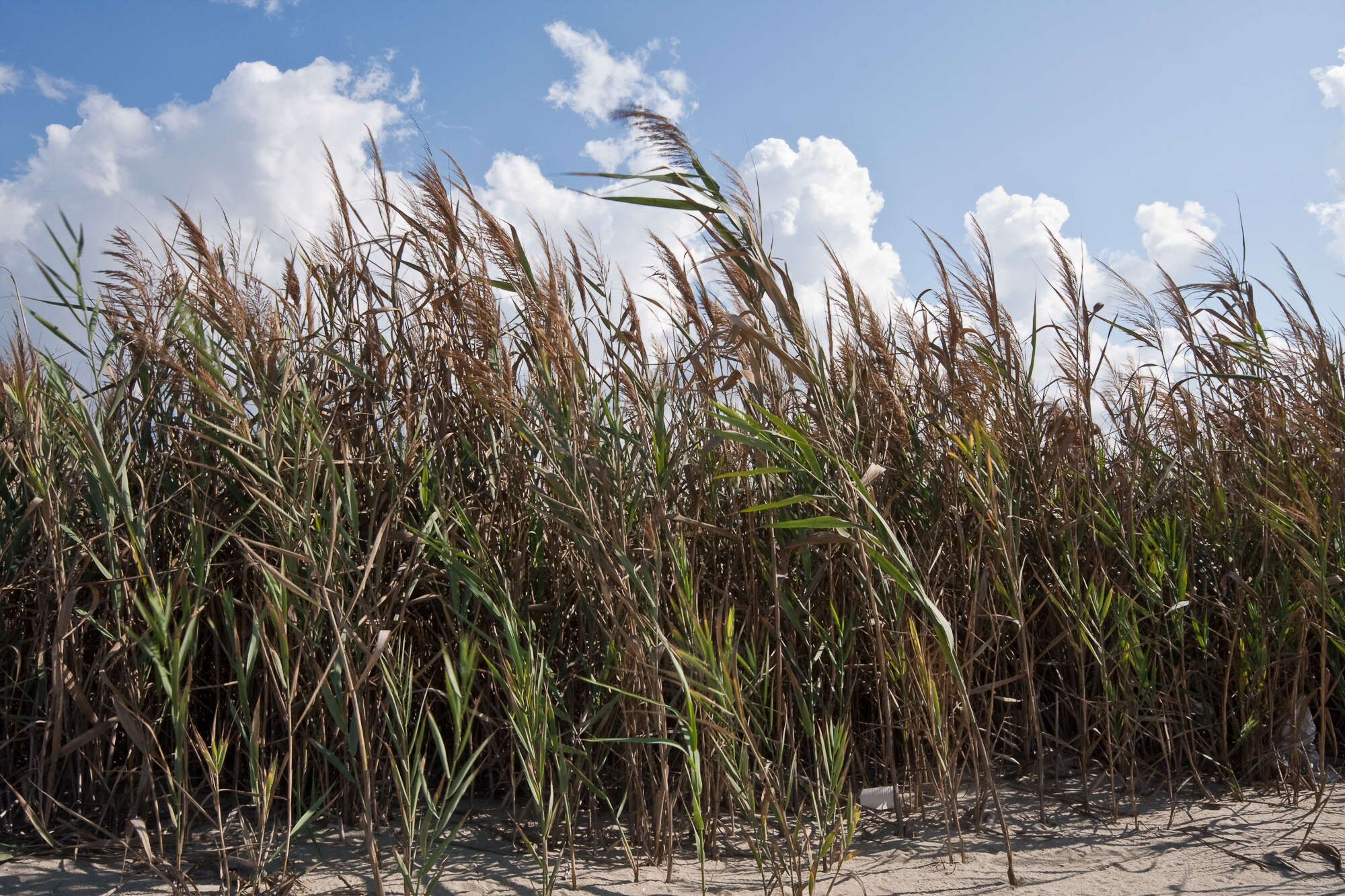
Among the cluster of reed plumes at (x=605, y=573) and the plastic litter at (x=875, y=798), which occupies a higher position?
the cluster of reed plumes at (x=605, y=573)

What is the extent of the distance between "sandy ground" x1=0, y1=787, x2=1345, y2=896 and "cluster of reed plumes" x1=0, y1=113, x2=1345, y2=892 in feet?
0.28

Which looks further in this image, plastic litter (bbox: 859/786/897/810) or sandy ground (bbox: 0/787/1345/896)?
plastic litter (bbox: 859/786/897/810)

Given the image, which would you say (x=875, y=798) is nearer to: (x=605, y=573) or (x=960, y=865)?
(x=960, y=865)

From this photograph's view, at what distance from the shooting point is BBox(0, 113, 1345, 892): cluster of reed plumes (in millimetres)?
1888

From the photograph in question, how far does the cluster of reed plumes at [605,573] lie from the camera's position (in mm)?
1888

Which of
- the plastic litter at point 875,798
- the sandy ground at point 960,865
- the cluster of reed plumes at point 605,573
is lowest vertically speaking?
the sandy ground at point 960,865

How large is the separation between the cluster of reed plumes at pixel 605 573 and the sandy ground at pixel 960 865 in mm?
85

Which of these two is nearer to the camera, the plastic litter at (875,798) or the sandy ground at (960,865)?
the sandy ground at (960,865)

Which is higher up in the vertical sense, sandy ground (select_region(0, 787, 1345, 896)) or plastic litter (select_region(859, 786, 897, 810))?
plastic litter (select_region(859, 786, 897, 810))

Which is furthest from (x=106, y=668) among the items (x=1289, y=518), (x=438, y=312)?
(x=1289, y=518)

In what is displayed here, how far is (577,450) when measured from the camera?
6.17 feet

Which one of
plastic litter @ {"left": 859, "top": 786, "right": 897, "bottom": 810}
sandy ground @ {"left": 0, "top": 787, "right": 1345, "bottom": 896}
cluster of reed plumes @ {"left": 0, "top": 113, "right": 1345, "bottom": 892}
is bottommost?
sandy ground @ {"left": 0, "top": 787, "right": 1345, "bottom": 896}

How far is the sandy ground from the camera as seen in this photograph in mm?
1951

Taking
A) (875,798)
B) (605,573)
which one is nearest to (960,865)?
(875,798)
